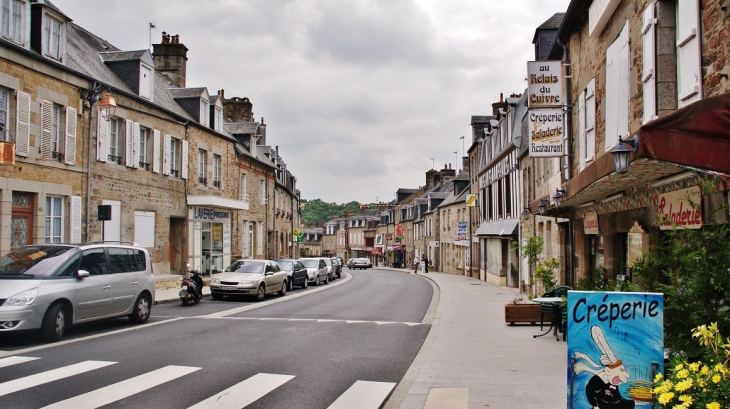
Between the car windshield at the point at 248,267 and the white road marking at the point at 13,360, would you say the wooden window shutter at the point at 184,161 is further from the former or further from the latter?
the white road marking at the point at 13,360

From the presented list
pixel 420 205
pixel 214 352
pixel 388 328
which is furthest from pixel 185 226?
pixel 420 205

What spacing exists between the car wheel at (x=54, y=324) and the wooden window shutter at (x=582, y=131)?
10.6 meters

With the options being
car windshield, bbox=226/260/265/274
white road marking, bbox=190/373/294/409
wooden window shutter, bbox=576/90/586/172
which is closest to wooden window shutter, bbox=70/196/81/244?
car windshield, bbox=226/260/265/274

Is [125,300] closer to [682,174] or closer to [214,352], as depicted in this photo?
[214,352]

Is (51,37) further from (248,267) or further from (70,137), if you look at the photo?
(248,267)

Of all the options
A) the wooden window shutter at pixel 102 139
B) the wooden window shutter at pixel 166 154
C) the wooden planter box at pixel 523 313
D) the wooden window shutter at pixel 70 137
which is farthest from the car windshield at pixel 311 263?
the wooden planter box at pixel 523 313

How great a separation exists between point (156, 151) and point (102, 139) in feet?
11.3

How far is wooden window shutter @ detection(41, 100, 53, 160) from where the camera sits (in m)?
15.0

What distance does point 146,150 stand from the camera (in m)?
20.8

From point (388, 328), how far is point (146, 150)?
12610 millimetres

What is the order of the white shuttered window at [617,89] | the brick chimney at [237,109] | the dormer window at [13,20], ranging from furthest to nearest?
the brick chimney at [237,109] → the dormer window at [13,20] → the white shuttered window at [617,89]

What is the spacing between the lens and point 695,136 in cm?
433

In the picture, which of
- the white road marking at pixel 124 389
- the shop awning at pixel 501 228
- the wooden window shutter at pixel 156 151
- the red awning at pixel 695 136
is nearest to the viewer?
the red awning at pixel 695 136

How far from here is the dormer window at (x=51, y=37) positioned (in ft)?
50.0
